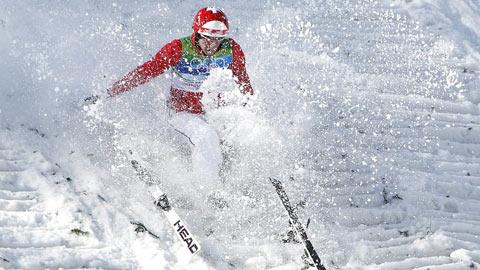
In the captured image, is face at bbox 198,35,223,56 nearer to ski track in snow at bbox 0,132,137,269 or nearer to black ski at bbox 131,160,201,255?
black ski at bbox 131,160,201,255

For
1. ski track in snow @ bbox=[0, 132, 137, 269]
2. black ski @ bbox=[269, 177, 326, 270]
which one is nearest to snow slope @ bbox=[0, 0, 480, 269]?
ski track in snow @ bbox=[0, 132, 137, 269]

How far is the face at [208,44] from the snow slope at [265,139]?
356mm

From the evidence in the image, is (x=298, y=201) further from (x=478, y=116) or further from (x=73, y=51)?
(x=73, y=51)

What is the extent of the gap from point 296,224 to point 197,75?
6.96 feet

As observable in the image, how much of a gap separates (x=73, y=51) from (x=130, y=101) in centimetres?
142

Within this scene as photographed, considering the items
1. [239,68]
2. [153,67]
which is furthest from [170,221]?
[239,68]

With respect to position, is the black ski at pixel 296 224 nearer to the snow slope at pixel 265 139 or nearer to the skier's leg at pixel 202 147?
the snow slope at pixel 265 139

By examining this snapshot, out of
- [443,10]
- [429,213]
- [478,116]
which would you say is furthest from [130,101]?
[443,10]

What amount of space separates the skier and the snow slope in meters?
0.19

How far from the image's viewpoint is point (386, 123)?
6637 mm

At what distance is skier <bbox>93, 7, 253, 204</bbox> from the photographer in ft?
18.4

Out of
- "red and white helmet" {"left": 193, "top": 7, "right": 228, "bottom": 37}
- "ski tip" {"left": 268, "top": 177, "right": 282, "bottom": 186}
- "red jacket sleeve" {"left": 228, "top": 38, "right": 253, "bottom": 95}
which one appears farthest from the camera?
"red jacket sleeve" {"left": 228, "top": 38, "right": 253, "bottom": 95}

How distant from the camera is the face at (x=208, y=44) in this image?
19.2ft

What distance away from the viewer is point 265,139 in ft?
20.3
